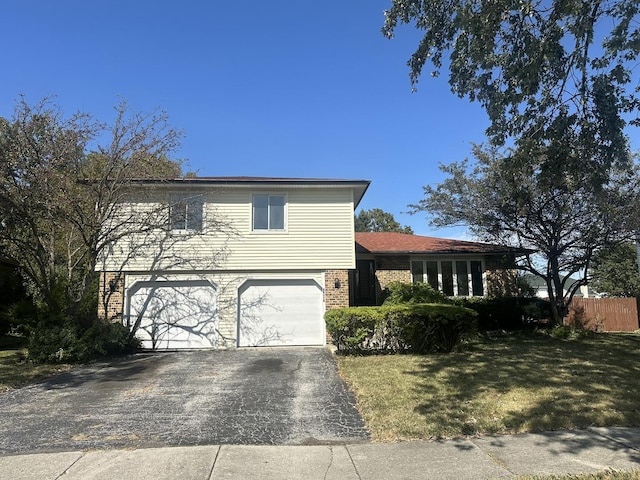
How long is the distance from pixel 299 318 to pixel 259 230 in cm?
317

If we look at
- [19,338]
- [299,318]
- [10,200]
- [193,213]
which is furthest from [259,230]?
[19,338]

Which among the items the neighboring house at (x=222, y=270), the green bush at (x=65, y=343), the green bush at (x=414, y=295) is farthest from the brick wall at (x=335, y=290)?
the green bush at (x=65, y=343)

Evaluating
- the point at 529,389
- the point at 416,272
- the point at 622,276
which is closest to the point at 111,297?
the point at 416,272

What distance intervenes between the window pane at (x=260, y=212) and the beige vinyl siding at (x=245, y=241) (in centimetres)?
20

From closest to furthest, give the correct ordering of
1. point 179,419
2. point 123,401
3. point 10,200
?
point 179,419, point 123,401, point 10,200

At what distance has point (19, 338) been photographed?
706 inches

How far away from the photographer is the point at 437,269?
60.8 feet

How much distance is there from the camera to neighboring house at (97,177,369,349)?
47.1 ft

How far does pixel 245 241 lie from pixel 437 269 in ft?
27.4

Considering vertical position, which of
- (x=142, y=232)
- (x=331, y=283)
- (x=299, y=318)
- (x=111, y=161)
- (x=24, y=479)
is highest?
(x=111, y=161)

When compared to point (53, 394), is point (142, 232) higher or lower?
higher

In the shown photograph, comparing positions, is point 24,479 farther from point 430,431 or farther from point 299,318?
point 299,318

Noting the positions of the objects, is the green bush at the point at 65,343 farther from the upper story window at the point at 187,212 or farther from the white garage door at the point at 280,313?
the white garage door at the point at 280,313

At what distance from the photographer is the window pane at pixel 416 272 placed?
18.5 m
